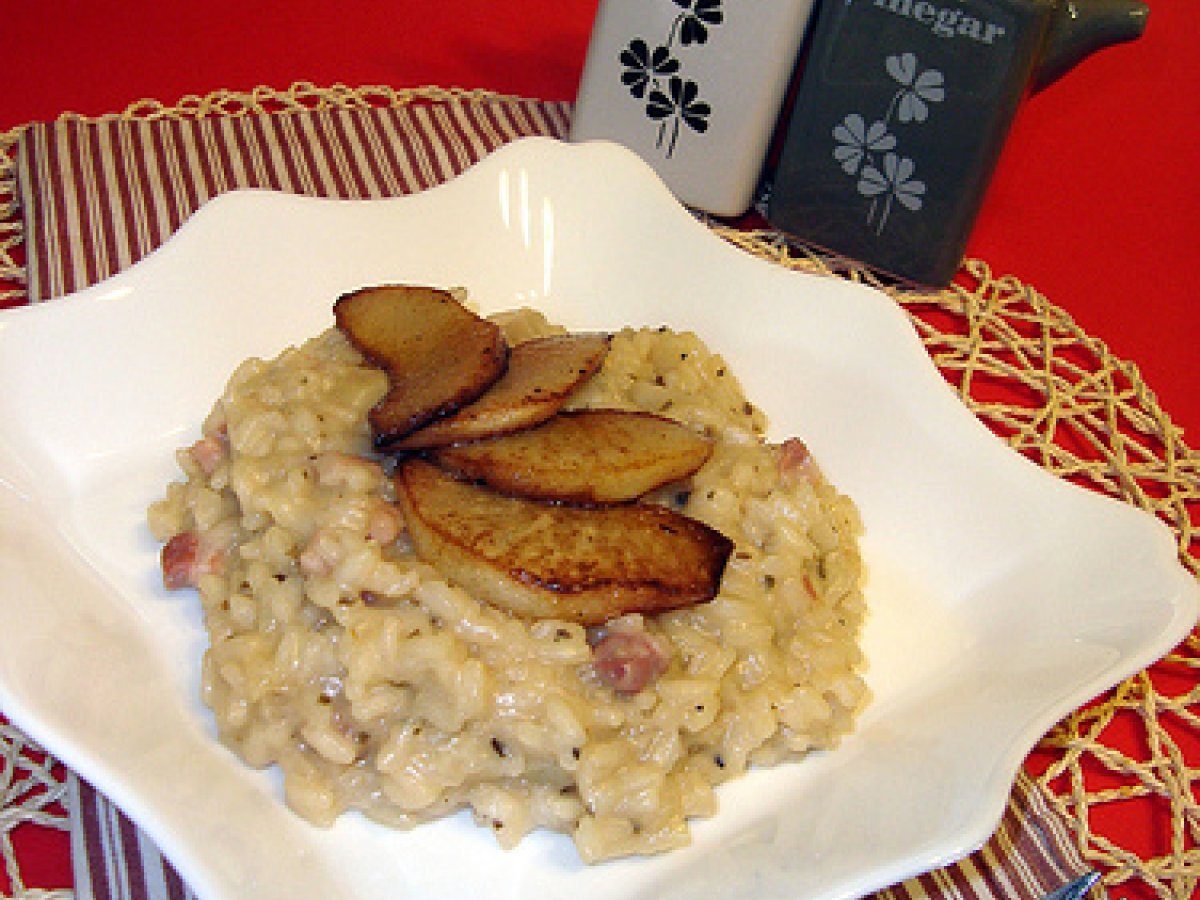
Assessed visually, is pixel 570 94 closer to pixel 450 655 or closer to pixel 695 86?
pixel 695 86

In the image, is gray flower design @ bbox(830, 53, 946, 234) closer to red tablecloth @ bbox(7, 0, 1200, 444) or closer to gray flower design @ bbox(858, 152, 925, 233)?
gray flower design @ bbox(858, 152, 925, 233)

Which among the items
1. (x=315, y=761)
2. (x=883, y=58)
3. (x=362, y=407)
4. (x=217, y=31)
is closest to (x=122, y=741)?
(x=315, y=761)

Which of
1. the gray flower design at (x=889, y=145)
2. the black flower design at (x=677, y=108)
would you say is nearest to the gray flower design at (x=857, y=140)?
the gray flower design at (x=889, y=145)

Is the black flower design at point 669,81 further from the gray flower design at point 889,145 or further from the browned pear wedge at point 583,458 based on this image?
the browned pear wedge at point 583,458

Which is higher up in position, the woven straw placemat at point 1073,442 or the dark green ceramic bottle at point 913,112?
the dark green ceramic bottle at point 913,112

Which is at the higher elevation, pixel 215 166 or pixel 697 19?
pixel 697 19

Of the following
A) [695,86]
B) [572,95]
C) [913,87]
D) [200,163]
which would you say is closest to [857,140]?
[913,87]

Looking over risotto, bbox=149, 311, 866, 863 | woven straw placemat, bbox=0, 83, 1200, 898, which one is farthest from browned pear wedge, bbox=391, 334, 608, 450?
woven straw placemat, bbox=0, 83, 1200, 898
